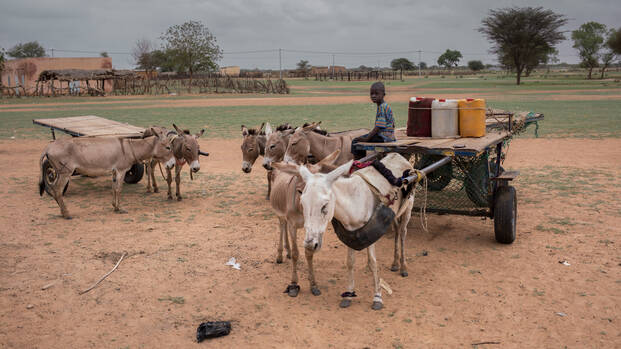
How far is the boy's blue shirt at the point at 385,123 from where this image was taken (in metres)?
6.55

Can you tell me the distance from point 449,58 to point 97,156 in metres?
141

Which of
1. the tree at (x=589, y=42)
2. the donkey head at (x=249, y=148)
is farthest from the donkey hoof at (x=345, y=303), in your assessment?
the tree at (x=589, y=42)

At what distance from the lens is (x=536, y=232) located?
7148 mm

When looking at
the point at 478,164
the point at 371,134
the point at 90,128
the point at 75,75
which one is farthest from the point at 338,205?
the point at 75,75

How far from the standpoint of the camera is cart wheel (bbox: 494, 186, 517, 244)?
6379 millimetres

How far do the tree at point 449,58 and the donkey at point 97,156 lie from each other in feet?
459

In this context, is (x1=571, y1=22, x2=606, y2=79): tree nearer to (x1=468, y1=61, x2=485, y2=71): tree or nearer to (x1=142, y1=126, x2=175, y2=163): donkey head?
(x1=468, y1=61, x2=485, y2=71): tree

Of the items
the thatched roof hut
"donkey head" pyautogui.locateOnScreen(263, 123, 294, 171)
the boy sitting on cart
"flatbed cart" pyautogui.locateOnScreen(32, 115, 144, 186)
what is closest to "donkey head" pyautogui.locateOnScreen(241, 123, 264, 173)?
"donkey head" pyautogui.locateOnScreen(263, 123, 294, 171)

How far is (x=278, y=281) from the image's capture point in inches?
224

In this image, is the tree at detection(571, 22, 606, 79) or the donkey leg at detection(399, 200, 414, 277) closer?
the donkey leg at detection(399, 200, 414, 277)

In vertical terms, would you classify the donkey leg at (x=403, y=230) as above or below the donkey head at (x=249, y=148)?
below

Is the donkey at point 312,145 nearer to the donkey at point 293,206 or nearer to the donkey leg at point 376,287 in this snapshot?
the donkey at point 293,206

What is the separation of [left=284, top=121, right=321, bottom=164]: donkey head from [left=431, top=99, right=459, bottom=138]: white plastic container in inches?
80.8

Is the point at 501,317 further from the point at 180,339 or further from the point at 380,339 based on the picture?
the point at 180,339
